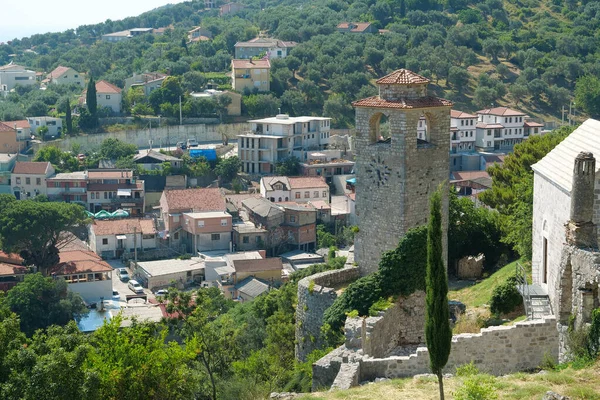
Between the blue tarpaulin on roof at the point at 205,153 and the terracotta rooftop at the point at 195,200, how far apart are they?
A: 39.8 feet

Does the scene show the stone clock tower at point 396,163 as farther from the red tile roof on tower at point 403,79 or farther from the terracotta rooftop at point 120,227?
the terracotta rooftop at point 120,227

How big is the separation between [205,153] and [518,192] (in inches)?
2135

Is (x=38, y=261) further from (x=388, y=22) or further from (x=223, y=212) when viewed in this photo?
(x=388, y=22)

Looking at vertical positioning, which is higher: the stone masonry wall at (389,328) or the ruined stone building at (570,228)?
the ruined stone building at (570,228)

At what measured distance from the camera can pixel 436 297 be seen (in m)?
12.8

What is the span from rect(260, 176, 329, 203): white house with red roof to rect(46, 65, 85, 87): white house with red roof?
43.7 m

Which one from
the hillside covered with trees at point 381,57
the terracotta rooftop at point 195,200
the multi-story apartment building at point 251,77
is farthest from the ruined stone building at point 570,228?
the multi-story apartment building at point 251,77

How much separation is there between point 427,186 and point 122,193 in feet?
171

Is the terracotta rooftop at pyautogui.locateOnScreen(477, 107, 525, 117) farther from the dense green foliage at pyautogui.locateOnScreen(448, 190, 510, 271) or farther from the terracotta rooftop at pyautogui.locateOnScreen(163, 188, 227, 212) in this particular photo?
the dense green foliage at pyautogui.locateOnScreen(448, 190, 510, 271)

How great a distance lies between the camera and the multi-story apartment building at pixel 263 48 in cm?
10675

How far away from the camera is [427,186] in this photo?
66.8 ft

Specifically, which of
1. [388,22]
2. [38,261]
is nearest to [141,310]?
[38,261]

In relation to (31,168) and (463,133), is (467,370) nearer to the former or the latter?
(31,168)

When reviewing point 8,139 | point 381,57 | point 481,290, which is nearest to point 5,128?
point 8,139
